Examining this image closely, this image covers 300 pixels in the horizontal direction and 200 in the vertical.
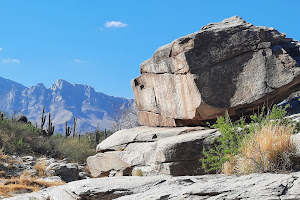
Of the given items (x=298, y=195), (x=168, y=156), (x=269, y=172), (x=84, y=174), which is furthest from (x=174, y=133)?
(x=84, y=174)

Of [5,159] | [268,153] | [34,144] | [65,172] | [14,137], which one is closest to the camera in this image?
Result: [268,153]

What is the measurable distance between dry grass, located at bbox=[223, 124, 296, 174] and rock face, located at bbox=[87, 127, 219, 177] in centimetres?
257

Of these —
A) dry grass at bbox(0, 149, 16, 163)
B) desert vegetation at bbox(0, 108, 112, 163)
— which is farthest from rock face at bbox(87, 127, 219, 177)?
desert vegetation at bbox(0, 108, 112, 163)

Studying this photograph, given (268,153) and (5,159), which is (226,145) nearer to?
(268,153)

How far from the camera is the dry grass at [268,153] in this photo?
6509mm

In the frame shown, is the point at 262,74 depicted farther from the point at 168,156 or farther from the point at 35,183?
the point at 35,183

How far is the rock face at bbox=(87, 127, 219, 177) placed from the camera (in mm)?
9641

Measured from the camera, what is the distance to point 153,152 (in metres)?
10.5

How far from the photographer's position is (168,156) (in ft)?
31.8

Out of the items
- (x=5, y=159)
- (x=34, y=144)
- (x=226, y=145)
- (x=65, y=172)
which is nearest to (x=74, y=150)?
(x=34, y=144)

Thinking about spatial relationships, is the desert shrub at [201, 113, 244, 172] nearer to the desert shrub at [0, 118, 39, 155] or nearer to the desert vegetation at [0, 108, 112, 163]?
the desert shrub at [0, 118, 39, 155]

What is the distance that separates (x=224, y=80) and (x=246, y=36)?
1495mm

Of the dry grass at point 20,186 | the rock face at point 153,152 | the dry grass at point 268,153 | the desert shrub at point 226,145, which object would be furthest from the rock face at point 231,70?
the dry grass at point 20,186

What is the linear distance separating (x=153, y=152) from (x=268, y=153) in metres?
4.37
